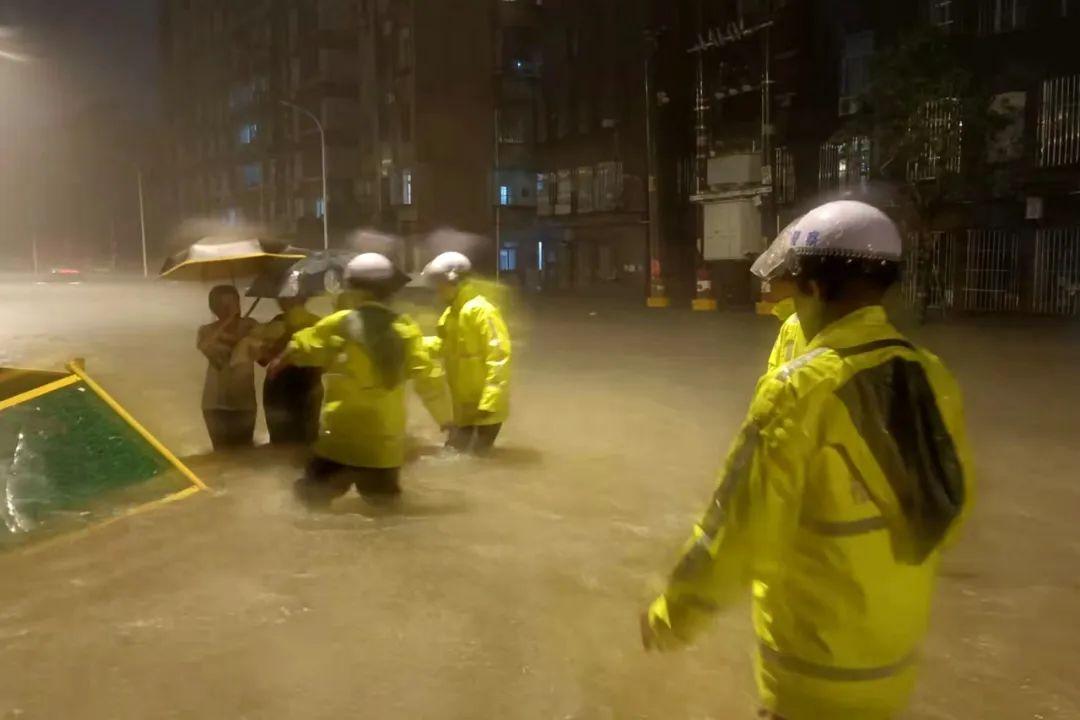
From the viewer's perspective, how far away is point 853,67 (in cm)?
3058

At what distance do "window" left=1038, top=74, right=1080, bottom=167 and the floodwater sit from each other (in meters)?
17.5

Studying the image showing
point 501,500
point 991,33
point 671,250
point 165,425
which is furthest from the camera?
point 671,250

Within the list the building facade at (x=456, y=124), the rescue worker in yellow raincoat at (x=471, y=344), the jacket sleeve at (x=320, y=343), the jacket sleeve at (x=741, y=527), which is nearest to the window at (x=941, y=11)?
the building facade at (x=456, y=124)

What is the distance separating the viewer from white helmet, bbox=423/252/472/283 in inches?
309

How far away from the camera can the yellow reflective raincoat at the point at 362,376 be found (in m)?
5.80

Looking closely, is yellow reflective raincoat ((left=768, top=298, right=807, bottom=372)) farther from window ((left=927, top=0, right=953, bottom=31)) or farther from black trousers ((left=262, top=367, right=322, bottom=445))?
window ((left=927, top=0, right=953, bottom=31))

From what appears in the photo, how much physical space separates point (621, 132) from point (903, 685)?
131 ft

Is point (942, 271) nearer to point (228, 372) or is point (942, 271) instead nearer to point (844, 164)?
point (844, 164)

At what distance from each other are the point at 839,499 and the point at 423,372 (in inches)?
177

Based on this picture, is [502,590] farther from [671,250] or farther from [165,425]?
[671,250]

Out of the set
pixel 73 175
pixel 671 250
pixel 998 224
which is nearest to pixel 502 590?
pixel 998 224

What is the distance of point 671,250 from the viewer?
124 feet

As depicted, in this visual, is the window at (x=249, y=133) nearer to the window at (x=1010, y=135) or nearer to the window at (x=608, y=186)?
the window at (x=608, y=186)

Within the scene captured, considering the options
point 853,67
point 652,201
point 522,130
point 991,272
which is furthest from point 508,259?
point 991,272
